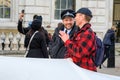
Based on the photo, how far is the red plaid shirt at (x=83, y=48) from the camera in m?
6.19

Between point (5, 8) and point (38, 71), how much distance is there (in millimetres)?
21179

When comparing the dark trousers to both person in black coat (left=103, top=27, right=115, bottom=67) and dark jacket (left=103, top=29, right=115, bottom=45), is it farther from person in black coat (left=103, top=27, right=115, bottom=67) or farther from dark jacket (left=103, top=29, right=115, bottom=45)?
dark jacket (left=103, top=29, right=115, bottom=45)

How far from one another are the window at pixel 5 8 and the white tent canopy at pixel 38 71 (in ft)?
67.9

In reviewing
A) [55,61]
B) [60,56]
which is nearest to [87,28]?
[60,56]

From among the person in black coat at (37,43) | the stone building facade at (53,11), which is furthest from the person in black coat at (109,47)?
the person in black coat at (37,43)

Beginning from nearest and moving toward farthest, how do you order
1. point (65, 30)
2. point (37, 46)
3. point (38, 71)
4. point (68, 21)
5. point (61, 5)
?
point (38, 71) < point (68, 21) < point (65, 30) < point (37, 46) < point (61, 5)

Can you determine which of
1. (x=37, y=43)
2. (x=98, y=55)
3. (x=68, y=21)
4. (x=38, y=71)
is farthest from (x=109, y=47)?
(x=38, y=71)

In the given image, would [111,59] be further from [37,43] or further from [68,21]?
[68,21]

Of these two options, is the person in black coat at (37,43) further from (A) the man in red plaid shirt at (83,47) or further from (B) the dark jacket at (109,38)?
(B) the dark jacket at (109,38)

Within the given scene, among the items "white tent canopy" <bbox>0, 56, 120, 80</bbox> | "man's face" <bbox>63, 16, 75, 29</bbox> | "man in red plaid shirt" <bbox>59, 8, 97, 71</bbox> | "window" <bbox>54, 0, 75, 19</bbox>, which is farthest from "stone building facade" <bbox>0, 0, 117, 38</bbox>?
"white tent canopy" <bbox>0, 56, 120, 80</bbox>

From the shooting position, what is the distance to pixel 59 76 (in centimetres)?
376

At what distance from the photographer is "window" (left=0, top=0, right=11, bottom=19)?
→ 966 inches

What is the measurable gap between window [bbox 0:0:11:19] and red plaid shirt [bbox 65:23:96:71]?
727 inches

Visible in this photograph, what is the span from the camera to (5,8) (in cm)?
2475
